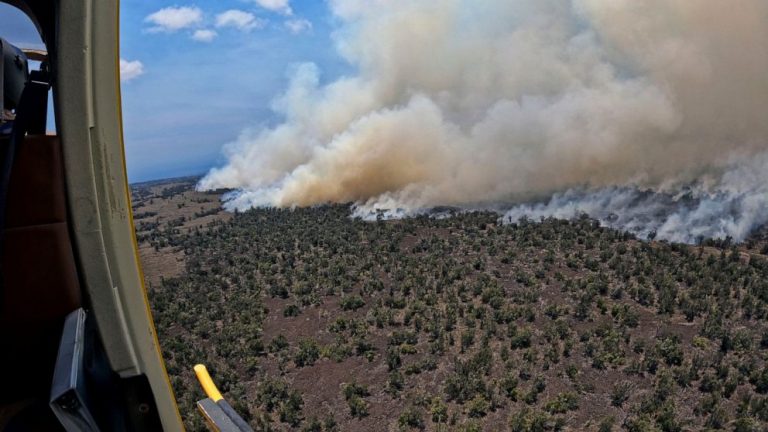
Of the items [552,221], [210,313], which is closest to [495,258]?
[552,221]

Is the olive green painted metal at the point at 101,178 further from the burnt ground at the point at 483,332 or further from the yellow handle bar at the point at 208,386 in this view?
the burnt ground at the point at 483,332

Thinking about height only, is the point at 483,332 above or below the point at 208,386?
below

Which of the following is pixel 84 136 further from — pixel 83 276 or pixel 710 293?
pixel 710 293

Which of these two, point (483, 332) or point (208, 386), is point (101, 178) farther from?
point (483, 332)

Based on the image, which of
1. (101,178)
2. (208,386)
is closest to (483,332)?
(208,386)

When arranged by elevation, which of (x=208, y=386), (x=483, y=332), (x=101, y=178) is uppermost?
(x=101, y=178)

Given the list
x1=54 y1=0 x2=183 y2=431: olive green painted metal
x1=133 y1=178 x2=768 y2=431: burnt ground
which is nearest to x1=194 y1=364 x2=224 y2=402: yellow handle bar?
x1=54 y1=0 x2=183 y2=431: olive green painted metal

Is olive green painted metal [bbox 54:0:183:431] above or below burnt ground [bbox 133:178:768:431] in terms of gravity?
above

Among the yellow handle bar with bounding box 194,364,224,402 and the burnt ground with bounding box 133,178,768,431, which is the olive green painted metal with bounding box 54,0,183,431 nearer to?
the yellow handle bar with bounding box 194,364,224,402

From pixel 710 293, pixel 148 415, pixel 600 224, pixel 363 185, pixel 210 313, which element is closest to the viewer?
pixel 148 415
